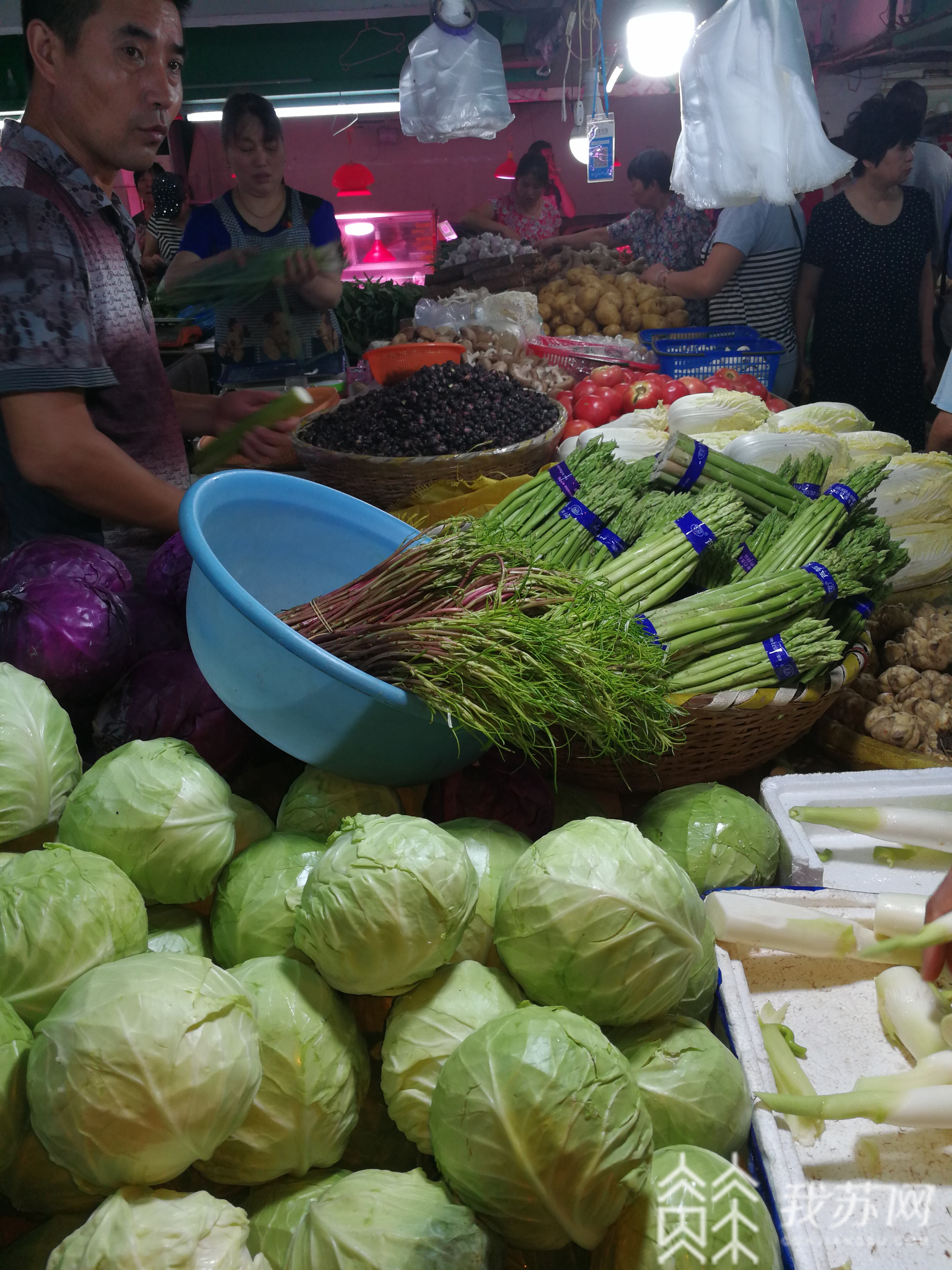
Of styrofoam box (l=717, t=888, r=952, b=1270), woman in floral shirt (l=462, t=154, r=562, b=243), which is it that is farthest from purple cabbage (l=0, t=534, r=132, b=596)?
woman in floral shirt (l=462, t=154, r=562, b=243)

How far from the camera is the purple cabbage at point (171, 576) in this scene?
1948 mm

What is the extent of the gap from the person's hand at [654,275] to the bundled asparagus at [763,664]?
4.80 metres

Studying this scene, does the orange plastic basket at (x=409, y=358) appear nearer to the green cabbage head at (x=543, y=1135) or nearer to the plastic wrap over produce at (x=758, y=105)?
the plastic wrap over produce at (x=758, y=105)

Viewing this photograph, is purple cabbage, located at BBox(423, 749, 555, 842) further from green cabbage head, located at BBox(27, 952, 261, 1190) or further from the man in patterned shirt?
the man in patterned shirt

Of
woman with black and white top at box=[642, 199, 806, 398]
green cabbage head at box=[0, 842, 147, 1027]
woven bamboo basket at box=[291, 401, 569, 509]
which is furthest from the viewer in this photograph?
woman with black and white top at box=[642, 199, 806, 398]

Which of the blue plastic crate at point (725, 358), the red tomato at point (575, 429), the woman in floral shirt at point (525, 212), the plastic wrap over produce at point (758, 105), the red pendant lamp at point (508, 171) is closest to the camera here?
the plastic wrap over produce at point (758, 105)

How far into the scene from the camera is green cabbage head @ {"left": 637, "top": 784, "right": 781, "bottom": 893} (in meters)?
1.56

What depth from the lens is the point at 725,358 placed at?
464 cm

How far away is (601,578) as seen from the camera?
1.91 meters

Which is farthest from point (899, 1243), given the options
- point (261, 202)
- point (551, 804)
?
point (261, 202)

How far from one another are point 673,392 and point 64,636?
130 inches

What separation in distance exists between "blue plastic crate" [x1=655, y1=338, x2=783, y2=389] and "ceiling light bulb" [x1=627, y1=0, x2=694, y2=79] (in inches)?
56.1

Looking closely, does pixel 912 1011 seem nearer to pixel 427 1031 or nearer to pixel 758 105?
pixel 427 1031

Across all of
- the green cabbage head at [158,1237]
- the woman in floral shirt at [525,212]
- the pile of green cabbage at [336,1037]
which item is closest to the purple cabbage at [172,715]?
the pile of green cabbage at [336,1037]
